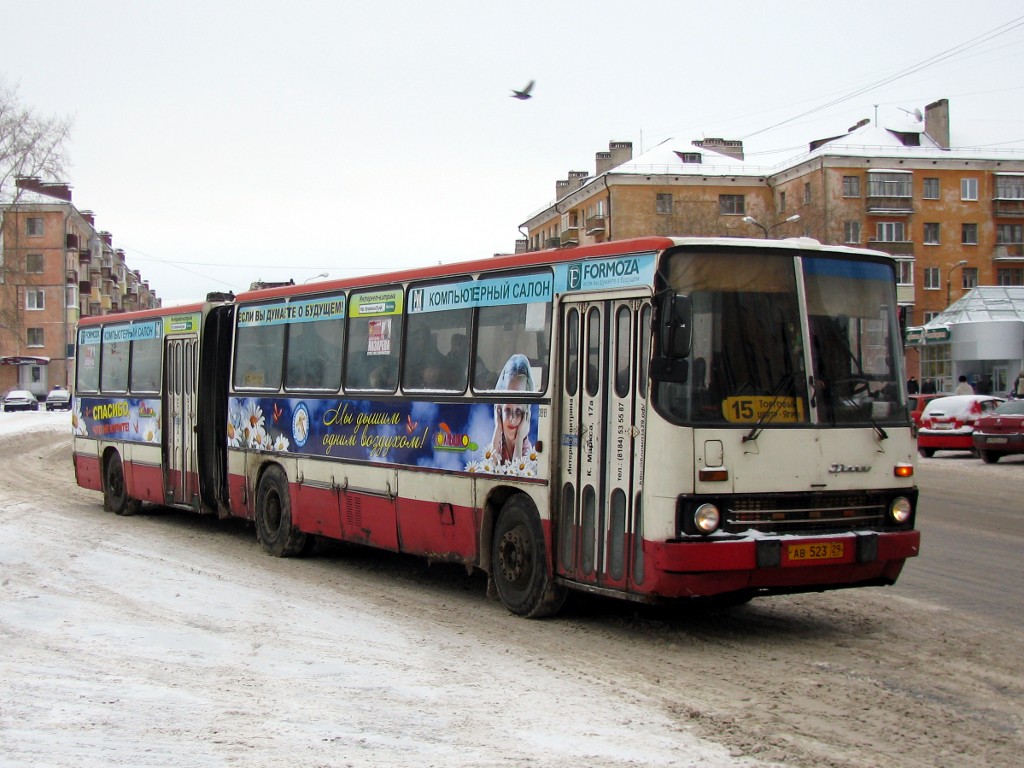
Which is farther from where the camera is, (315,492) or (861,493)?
(315,492)

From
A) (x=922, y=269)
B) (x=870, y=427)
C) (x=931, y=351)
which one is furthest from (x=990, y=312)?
(x=870, y=427)

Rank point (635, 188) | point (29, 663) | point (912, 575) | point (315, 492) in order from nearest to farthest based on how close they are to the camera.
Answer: point (29, 663) < point (912, 575) < point (315, 492) < point (635, 188)

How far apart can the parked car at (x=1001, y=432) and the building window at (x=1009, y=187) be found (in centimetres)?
5796

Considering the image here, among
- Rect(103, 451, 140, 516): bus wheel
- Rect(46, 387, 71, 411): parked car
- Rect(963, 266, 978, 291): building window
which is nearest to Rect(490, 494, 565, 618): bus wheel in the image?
Rect(103, 451, 140, 516): bus wheel

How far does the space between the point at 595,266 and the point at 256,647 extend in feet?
11.6

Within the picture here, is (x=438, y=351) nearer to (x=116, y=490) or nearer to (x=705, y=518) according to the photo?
(x=705, y=518)

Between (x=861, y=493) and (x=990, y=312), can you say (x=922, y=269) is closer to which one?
(x=990, y=312)

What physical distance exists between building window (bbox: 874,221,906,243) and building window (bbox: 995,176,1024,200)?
23.3 ft

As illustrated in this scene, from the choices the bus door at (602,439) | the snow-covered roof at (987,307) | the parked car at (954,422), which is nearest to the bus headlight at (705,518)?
the bus door at (602,439)

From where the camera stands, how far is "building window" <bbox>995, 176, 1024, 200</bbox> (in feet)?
272

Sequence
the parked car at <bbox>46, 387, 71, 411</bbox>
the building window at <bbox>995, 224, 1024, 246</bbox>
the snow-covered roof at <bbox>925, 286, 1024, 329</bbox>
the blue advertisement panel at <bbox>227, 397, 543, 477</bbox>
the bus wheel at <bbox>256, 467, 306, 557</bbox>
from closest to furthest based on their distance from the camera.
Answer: the blue advertisement panel at <bbox>227, 397, 543, 477</bbox> → the bus wheel at <bbox>256, 467, 306, 557</bbox> → the snow-covered roof at <bbox>925, 286, 1024, 329</bbox> → the parked car at <bbox>46, 387, 71, 411</bbox> → the building window at <bbox>995, 224, 1024, 246</bbox>

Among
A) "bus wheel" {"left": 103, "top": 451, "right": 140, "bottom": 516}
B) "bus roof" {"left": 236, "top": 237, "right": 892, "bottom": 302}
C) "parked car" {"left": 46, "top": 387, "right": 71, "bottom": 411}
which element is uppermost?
"bus roof" {"left": 236, "top": 237, "right": 892, "bottom": 302}

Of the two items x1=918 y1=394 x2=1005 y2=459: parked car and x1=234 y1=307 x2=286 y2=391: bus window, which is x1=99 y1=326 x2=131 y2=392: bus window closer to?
x1=234 y1=307 x2=286 y2=391: bus window

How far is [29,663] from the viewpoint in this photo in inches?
309
